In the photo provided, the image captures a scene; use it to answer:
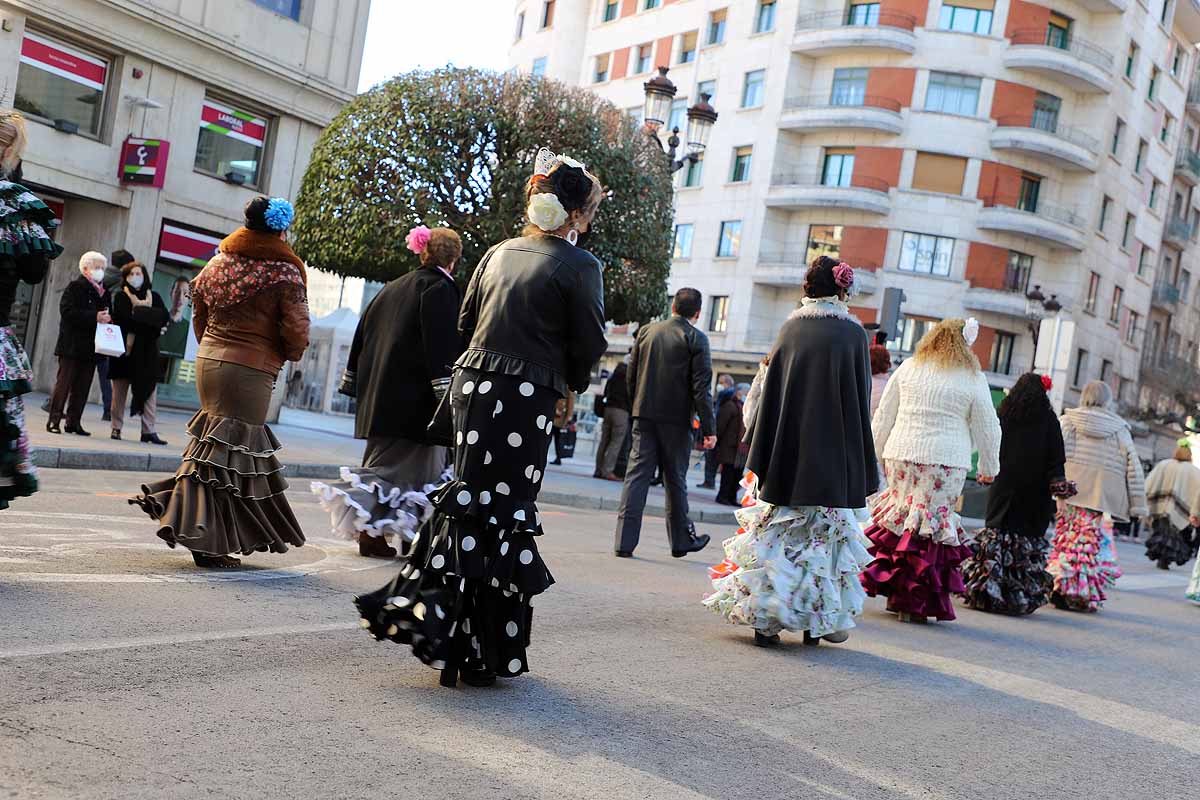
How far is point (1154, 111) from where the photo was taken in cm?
5428

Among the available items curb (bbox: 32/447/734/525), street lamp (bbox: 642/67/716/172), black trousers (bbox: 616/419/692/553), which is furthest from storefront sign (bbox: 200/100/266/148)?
black trousers (bbox: 616/419/692/553)

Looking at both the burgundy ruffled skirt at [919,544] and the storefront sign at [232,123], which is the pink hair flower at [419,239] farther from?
the storefront sign at [232,123]

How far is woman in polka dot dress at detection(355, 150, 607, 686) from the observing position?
15.7 feet

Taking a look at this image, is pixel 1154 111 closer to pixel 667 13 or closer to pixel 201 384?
pixel 667 13

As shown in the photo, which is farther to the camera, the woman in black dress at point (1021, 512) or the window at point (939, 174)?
the window at point (939, 174)

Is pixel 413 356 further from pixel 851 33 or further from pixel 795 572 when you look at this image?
pixel 851 33

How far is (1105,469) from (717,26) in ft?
144

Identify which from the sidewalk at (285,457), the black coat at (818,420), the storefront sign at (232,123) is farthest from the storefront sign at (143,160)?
the black coat at (818,420)

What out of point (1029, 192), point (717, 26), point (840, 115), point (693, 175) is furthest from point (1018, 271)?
point (717, 26)

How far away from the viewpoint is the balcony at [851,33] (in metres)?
47.2

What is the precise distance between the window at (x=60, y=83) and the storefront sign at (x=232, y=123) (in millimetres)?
1830

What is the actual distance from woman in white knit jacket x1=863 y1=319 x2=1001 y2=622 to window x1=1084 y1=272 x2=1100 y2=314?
45061 mm

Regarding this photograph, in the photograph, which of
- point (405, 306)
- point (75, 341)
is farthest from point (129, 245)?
point (405, 306)

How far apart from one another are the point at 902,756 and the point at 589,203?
2.43m
